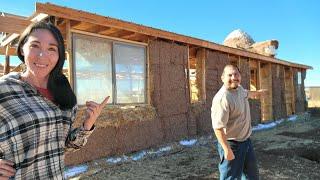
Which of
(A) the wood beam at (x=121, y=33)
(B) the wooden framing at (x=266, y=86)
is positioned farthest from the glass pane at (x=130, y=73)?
(B) the wooden framing at (x=266, y=86)

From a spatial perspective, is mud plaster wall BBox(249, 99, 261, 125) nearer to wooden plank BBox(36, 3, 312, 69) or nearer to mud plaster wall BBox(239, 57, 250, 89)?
mud plaster wall BBox(239, 57, 250, 89)

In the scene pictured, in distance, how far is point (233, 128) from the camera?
3908 mm

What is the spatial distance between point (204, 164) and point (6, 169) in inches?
222

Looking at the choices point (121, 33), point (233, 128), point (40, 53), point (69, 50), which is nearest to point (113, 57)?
point (121, 33)

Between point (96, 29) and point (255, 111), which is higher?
point (96, 29)

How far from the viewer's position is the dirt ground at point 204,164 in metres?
6.00

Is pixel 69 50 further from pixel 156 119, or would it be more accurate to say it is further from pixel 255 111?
pixel 255 111

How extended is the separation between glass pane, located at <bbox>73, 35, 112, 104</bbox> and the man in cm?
373

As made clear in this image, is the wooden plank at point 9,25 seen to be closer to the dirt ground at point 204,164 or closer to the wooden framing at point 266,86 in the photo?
the dirt ground at point 204,164

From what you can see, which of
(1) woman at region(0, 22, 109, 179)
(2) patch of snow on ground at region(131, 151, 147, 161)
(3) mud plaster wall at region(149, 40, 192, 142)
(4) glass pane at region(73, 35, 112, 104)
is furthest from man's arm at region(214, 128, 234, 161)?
(3) mud plaster wall at region(149, 40, 192, 142)

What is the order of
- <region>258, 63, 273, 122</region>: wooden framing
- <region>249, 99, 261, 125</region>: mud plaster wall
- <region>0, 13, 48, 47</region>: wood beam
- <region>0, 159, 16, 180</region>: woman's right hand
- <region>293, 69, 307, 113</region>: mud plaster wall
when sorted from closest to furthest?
<region>0, 159, 16, 180</region>: woman's right hand < <region>0, 13, 48, 47</region>: wood beam < <region>249, 99, 261, 125</region>: mud plaster wall < <region>258, 63, 273, 122</region>: wooden framing < <region>293, 69, 307, 113</region>: mud plaster wall

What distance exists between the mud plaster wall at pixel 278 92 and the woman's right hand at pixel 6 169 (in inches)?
568

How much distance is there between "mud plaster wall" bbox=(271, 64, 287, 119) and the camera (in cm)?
1502

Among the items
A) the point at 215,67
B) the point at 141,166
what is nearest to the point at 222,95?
the point at 141,166
